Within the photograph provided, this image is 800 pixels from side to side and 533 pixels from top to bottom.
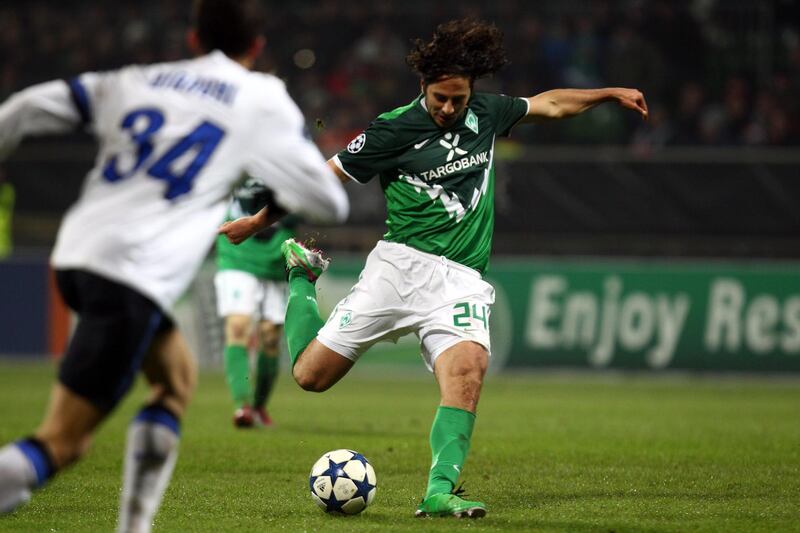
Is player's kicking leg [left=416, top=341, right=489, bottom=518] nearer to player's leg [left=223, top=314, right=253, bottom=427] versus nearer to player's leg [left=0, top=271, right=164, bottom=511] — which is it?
player's leg [left=0, top=271, right=164, bottom=511]

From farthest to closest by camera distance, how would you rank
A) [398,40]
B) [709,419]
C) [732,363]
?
1. [398,40]
2. [732,363]
3. [709,419]

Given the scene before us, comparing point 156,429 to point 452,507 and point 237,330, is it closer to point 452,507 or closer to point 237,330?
point 452,507

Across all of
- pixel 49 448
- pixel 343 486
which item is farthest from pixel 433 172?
pixel 49 448

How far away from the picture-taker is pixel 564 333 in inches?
663

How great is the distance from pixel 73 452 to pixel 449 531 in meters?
1.88

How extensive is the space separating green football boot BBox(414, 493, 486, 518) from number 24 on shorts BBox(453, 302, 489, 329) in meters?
0.87

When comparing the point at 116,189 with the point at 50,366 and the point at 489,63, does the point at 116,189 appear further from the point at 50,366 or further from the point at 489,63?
the point at 50,366

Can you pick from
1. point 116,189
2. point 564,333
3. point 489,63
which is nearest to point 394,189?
point 489,63

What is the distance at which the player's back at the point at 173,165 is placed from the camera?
4168 mm

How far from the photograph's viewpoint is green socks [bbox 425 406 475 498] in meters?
5.96

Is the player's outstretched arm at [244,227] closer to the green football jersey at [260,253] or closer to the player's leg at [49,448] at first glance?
the player's leg at [49,448]

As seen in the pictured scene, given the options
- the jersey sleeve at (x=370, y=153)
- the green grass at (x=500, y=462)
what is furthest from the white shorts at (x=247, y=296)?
the jersey sleeve at (x=370, y=153)

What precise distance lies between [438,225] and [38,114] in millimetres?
2649

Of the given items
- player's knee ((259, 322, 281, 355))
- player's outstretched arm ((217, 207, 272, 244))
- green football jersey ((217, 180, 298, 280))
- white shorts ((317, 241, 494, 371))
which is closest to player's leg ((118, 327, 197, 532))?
player's outstretched arm ((217, 207, 272, 244))
